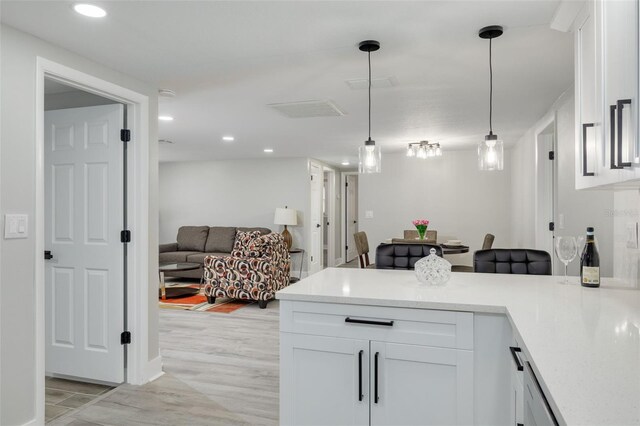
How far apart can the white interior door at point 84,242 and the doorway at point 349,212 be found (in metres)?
7.20

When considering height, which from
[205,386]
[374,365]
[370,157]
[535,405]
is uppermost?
[370,157]

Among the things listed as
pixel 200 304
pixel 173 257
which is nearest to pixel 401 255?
pixel 200 304

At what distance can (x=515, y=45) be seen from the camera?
2574 mm

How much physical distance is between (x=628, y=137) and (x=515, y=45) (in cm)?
152

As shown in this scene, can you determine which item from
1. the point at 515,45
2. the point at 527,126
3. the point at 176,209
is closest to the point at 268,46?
the point at 515,45

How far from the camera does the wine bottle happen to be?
7.04 ft

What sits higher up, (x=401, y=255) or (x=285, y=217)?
(x=285, y=217)

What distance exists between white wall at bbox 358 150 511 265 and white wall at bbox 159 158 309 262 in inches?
48.0

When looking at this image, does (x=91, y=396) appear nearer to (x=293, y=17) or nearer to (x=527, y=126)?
(x=293, y=17)

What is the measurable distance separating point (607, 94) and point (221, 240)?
695 centimetres

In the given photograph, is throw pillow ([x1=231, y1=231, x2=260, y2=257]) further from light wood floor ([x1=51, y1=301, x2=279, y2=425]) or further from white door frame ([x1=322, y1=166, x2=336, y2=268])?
white door frame ([x1=322, y1=166, x2=336, y2=268])

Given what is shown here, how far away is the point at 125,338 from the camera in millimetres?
3135

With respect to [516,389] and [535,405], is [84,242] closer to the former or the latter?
[516,389]

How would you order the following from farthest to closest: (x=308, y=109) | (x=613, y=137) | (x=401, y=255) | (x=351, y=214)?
(x=351, y=214) → (x=308, y=109) → (x=401, y=255) → (x=613, y=137)
